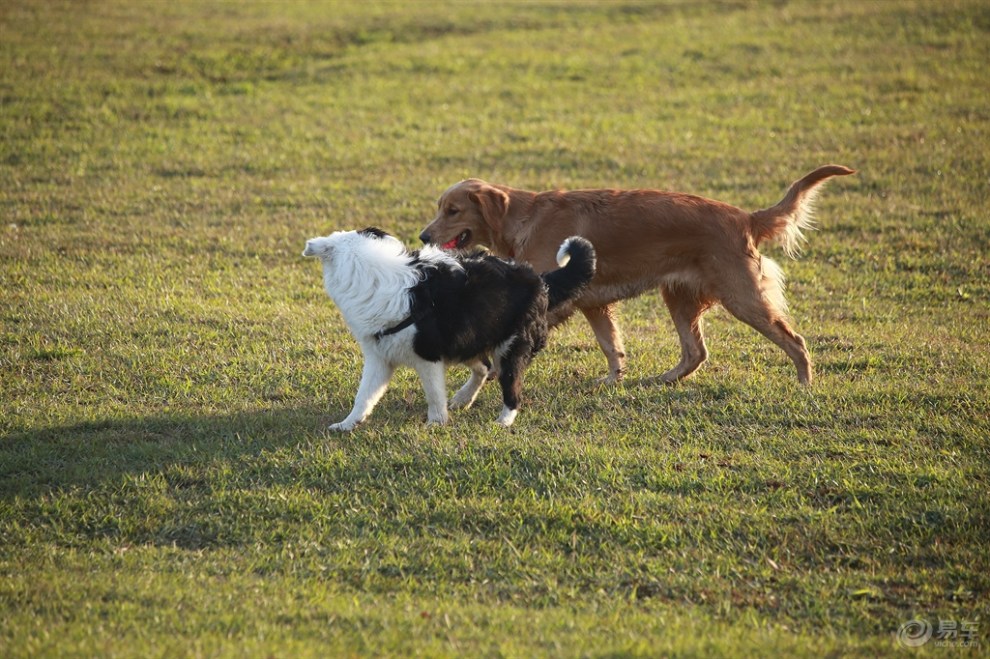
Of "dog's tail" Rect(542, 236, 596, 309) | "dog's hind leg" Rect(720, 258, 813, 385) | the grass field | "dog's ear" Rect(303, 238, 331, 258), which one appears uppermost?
"dog's ear" Rect(303, 238, 331, 258)

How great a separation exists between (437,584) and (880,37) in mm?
19477

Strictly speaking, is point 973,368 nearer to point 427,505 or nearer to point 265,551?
point 427,505

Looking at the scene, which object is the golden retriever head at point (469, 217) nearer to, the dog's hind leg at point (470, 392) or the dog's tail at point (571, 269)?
the dog's tail at point (571, 269)

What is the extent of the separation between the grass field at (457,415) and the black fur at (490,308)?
51cm

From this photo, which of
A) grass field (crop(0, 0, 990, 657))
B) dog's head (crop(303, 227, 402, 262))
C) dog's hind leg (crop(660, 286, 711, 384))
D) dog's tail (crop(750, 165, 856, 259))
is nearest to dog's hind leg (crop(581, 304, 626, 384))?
grass field (crop(0, 0, 990, 657))

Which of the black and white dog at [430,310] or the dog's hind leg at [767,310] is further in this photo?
the dog's hind leg at [767,310]

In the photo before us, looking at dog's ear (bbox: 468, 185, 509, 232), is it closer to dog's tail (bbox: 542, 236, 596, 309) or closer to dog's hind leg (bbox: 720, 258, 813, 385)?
dog's tail (bbox: 542, 236, 596, 309)

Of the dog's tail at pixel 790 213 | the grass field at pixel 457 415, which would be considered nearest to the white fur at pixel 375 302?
the grass field at pixel 457 415

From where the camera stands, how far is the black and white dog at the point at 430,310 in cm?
669

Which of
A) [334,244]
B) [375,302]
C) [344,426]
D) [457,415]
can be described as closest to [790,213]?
[457,415]

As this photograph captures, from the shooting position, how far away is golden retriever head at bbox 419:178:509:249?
27.2ft

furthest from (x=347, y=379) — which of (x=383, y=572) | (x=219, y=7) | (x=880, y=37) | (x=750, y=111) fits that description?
(x=219, y=7)

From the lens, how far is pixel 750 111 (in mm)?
17594

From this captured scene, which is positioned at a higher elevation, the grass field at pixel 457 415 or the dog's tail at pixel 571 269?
the dog's tail at pixel 571 269
